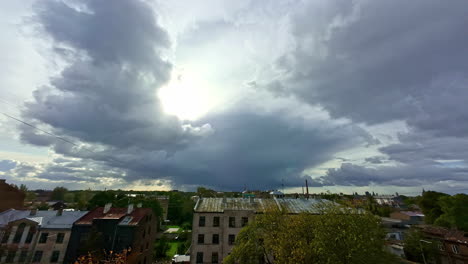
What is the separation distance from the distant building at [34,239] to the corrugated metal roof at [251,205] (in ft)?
88.9

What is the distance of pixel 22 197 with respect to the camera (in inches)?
2101

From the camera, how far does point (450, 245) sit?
155ft

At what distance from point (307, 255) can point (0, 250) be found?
175 ft

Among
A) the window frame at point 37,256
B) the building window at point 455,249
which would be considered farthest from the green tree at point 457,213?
the window frame at point 37,256

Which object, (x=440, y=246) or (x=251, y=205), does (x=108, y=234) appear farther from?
(x=440, y=246)

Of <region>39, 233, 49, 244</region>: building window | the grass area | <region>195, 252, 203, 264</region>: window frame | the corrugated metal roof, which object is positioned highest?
the corrugated metal roof

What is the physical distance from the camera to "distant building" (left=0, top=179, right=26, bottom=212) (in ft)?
152

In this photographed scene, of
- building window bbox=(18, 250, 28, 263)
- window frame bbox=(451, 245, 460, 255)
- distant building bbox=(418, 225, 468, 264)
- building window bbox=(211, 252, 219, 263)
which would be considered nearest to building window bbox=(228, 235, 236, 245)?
building window bbox=(211, 252, 219, 263)

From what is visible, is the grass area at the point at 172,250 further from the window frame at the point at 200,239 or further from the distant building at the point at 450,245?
the distant building at the point at 450,245

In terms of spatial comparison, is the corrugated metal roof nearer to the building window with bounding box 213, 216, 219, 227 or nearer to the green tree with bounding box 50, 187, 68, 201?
the building window with bounding box 213, 216, 219, 227

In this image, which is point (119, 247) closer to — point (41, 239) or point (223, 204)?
point (41, 239)

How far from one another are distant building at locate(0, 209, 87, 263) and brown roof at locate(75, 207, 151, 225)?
8.77ft

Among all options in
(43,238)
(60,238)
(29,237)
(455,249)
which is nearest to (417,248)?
(455,249)

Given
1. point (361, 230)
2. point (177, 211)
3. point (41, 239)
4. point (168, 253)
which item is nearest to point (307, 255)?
point (361, 230)
